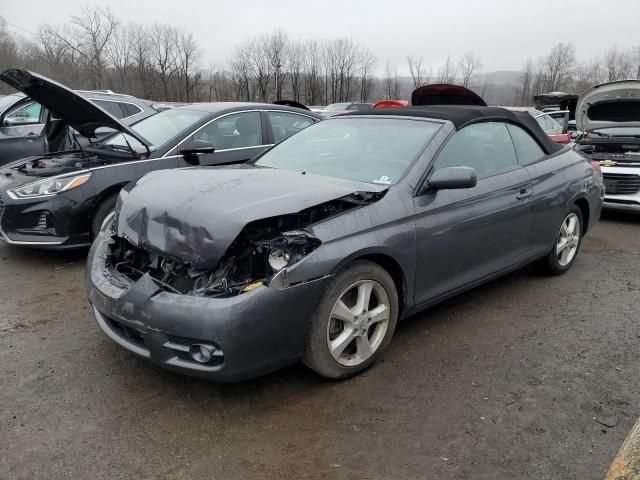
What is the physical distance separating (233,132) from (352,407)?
4.06 meters

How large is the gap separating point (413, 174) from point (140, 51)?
53.2 metres

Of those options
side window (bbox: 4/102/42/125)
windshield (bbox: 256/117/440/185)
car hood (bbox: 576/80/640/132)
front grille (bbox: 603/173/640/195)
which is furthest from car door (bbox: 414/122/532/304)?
side window (bbox: 4/102/42/125)

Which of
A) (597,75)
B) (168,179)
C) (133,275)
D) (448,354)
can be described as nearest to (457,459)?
(448,354)

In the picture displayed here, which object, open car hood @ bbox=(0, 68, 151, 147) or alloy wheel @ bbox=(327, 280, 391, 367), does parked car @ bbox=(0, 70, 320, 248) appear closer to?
open car hood @ bbox=(0, 68, 151, 147)

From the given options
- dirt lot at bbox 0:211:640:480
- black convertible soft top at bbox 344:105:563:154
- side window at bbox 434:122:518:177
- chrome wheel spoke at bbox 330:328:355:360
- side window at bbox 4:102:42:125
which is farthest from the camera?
side window at bbox 4:102:42:125

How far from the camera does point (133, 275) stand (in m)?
3.05

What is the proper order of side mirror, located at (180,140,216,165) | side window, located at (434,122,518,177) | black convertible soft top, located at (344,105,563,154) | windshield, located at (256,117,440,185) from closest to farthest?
windshield, located at (256,117,440,185) → side window, located at (434,122,518,177) → black convertible soft top, located at (344,105,563,154) → side mirror, located at (180,140,216,165)

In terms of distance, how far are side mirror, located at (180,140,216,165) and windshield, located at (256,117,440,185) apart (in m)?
1.12

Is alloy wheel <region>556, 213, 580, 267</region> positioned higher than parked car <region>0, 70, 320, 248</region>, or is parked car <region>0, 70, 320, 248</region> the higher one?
parked car <region>0, 70, 320, 248</region>

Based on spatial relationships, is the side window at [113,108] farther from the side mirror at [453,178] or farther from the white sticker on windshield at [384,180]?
the side mirror at [453,178]

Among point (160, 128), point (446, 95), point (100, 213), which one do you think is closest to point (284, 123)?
point (160, 128)

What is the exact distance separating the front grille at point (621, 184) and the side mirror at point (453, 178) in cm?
525

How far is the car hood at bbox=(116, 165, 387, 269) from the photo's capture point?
2.66 m

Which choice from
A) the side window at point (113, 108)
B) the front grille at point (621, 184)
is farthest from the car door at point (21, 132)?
the front grille at point (621, 184)
